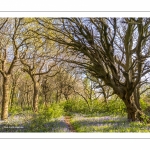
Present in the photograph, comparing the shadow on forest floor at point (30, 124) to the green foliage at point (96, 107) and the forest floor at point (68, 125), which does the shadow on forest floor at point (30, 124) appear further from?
the green foliage at point (96, 107)

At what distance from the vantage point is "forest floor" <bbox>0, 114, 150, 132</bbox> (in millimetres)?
6695

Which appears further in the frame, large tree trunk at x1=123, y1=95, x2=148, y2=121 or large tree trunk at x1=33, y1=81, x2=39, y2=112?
large tree trunk at x1=123, y1=95, x2=148, y2=121

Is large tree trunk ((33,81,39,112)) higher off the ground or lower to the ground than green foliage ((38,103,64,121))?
higher

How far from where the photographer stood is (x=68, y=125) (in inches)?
270

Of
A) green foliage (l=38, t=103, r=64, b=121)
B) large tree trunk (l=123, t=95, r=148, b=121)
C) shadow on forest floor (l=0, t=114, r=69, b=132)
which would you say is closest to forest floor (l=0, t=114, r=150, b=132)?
shadow on forest floor (l=0, t=114, r=69, b=132)

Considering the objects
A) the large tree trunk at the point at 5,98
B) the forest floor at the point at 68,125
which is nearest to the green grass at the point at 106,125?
the forest floor at the point at 68,125

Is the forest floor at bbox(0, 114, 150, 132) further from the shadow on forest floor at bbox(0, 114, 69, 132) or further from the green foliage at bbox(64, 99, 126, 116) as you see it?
the green foliage at bbox(64, 99, 126, 116)

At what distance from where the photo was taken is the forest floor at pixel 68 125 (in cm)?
670

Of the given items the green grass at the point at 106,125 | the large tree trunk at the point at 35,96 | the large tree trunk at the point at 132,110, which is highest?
the large tree trunk at the point at 35,96

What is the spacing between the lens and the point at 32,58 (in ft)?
23.1

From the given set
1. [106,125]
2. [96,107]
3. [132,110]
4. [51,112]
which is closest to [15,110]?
[51,112]
